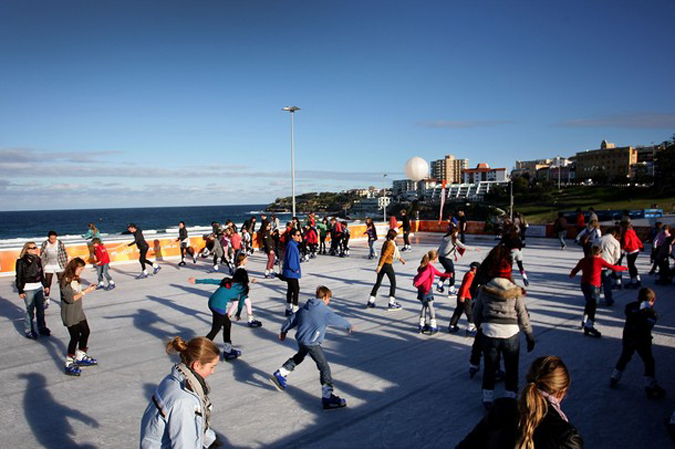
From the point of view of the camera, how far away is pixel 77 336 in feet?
21.2

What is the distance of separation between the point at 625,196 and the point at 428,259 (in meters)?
94.9

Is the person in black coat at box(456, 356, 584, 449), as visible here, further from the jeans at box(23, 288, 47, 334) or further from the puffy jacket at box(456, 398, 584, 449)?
the jeans at box(23, 288, 47, 334)

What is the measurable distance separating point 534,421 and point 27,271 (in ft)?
28.9

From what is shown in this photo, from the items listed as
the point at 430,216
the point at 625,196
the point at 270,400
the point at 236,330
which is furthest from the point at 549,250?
the point at 430,216

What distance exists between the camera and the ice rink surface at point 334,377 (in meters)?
4.66

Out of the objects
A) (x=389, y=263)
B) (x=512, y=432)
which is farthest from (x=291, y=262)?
(x=512, y=432)

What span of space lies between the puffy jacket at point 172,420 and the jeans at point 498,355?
135 inches

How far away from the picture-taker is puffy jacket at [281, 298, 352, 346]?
17.3 ft

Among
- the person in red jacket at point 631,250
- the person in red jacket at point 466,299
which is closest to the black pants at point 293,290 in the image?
the person in red jacket at point 466,299

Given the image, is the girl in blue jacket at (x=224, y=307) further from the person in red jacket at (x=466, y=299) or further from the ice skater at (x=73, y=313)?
the person in red jacket at (x=466, y=299)

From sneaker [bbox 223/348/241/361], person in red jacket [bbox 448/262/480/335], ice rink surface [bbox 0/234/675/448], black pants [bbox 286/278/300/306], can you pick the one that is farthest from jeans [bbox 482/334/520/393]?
black pants [bbox 286/278/300/306]

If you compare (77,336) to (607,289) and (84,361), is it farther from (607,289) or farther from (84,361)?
(607,289)

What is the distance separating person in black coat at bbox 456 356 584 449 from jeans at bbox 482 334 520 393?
2.34 metres

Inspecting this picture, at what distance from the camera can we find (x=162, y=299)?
449 inches
